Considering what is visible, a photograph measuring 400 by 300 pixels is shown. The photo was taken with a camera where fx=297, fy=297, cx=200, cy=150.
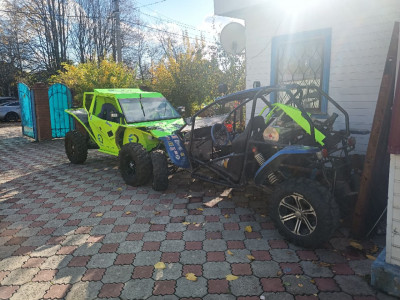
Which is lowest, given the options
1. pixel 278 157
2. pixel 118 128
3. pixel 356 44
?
pixel 278 157

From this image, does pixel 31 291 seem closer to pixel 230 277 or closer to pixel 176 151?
pixel 230 277

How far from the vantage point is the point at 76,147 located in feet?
24.3

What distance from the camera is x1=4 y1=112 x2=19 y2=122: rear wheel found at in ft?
69.6

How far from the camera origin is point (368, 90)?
17.2 feet

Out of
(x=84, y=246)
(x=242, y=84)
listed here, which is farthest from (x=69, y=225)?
(x=242, y=84)

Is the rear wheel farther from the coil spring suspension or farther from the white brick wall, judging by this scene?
the white brick wall

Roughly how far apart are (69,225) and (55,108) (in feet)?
31.1

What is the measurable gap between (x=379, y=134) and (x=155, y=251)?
9.32ft

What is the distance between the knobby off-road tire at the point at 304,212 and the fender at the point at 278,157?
11.7 inches

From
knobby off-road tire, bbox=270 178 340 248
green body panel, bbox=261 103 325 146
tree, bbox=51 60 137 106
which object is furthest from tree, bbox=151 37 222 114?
knobby off-road tire, bbox=270 178 340 248

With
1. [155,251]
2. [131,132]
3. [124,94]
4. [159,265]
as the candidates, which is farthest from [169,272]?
[124,94]

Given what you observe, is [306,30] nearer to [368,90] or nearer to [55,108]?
[368,90]

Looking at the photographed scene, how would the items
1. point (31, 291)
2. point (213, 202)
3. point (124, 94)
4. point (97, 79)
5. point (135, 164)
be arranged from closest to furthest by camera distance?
point (31, 291), point (213, 202), point (135, 164), point (124, 94), point (97, 79)

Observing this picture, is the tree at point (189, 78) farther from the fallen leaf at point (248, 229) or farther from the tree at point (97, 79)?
the fallen leaf at point (248, 229)
